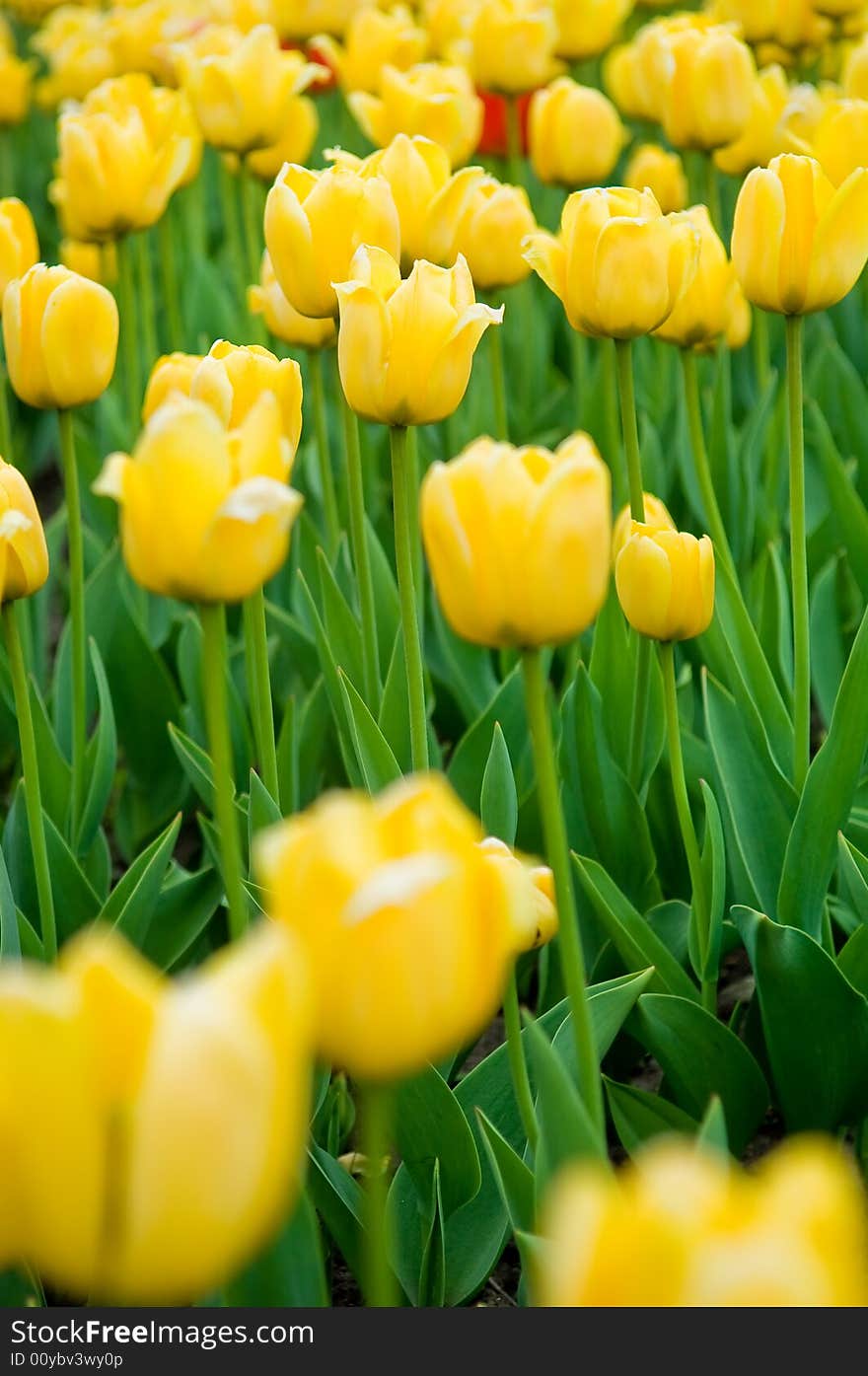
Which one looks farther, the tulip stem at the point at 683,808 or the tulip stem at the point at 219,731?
the tulip stem at the point at 683,808

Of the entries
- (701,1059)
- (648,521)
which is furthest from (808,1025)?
(648,521)

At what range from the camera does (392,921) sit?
24.2 inches

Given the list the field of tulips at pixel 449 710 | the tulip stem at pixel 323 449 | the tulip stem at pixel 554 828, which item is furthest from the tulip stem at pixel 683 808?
the tulip stem at pixel 323 449

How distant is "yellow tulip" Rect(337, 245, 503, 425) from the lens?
1.21 meters

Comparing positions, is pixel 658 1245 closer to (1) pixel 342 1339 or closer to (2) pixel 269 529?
(1) pixel 342 1339

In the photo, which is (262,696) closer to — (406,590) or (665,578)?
(406,590)

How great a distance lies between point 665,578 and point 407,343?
Result: 0.88 feet

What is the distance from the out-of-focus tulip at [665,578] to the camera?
50.1 inches

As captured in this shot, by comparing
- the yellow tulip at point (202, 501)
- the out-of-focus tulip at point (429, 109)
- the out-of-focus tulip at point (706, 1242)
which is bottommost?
the out-of-focus tulip at point (429, 109)

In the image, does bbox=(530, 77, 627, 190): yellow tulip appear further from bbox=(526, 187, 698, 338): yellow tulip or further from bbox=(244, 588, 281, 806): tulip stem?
bbox=(244, 588, 281, 806): tulip stem

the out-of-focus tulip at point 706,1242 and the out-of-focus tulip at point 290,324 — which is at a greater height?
the out-of-focus tulip at point 706,1242

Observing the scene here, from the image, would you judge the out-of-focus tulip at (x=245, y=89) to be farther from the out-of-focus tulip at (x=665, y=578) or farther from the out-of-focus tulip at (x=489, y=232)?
the out-of-focus tulip at (x=665, y=578)

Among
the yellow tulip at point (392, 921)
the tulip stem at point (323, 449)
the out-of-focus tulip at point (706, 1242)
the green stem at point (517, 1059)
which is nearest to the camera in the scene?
the out-of-focus tulip at point (706, 1242)

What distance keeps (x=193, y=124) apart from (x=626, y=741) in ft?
3.82
